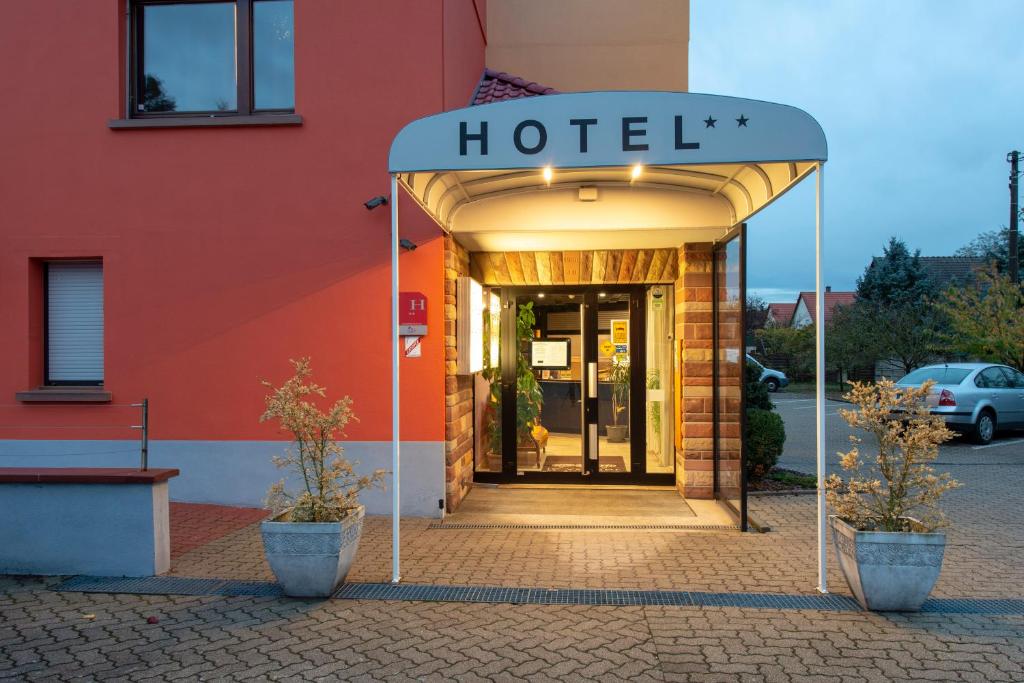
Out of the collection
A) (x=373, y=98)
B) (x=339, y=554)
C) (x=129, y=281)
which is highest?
(x=373, y=98)

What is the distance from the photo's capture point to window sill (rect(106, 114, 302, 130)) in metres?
7.54

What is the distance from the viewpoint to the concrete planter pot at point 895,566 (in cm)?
470

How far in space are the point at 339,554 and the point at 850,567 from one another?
11.0ft

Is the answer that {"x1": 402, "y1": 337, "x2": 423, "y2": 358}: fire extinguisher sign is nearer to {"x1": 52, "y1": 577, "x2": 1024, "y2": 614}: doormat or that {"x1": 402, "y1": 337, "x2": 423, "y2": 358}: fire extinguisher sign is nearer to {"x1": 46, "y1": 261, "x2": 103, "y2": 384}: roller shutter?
{"x1": 52, "y1": 577, "x2": 1024, "y2": 614}: doormat

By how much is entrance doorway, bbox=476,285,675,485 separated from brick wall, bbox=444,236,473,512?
967 mm

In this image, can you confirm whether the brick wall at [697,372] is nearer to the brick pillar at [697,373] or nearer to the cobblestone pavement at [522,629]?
the brick pillar at [697,373]

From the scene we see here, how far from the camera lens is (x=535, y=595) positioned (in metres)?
5.16

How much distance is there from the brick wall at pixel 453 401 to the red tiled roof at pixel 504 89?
2.01 m

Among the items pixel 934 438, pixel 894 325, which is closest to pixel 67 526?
pixel 934 438

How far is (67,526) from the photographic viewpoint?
562 cm

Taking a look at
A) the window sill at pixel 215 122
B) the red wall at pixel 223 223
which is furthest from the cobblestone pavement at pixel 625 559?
the window sill at pixel 215 122

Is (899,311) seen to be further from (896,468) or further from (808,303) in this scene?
(808,303)

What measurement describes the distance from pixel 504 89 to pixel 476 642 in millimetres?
6818

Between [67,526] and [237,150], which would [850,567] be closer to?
[67,526]
